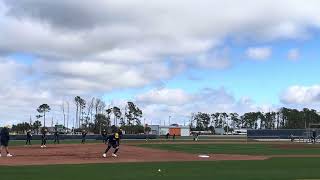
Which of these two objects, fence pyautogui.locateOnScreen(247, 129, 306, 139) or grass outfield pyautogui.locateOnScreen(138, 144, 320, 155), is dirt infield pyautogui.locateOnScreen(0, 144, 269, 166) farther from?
fence pyautogui.locateOnScreen(247, 129, 306, 139)

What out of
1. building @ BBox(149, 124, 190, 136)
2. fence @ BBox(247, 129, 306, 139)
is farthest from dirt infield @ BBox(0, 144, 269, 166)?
building @ BBox(149, 124, 190, 136)

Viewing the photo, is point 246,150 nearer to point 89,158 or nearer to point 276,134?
point 89,158

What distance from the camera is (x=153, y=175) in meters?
19.8

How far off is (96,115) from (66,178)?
5994 inches

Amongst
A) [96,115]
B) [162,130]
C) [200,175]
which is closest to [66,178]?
[200,175]

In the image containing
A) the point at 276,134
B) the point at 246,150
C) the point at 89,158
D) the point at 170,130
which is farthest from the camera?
the point at 170,130

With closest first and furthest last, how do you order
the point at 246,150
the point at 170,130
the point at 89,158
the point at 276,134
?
the point at 89,158, the point at 246,150, the point at 276,134, the point at 170,130

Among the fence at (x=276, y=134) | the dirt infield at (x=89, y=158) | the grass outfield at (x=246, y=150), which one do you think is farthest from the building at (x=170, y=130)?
the dirt infield at (x=89, y=158)

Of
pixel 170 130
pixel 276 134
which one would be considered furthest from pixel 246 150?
pixel 170 130

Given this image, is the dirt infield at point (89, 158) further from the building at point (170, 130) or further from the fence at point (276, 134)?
the building at point (170, 130)

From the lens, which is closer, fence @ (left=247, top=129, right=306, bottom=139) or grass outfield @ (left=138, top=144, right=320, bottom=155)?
grass outfield @ (left=138, top=144, right=320, bottom=155)

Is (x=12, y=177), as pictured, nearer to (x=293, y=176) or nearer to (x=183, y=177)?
(x=183, y=177)

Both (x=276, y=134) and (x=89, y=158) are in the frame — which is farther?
(x=276, y=134)

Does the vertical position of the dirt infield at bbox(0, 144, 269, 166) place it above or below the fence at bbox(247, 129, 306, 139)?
above
